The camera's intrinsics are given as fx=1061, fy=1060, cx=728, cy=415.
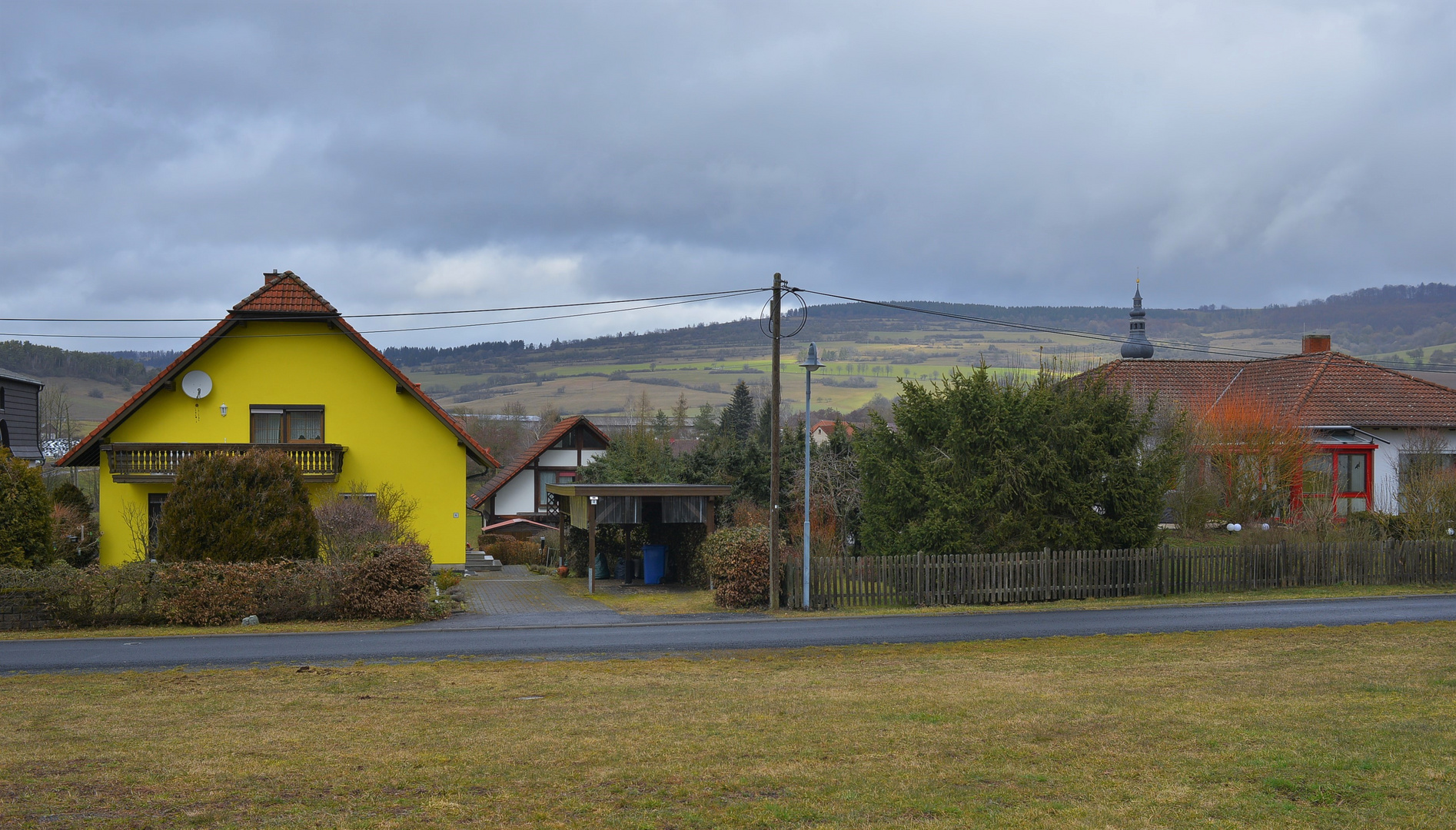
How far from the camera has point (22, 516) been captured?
70.3 feet

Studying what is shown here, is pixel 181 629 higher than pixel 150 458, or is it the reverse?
pixel 150 458

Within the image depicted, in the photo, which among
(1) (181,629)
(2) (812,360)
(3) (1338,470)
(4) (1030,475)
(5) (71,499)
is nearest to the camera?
(1) (181,629)

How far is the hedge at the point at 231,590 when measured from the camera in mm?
19875

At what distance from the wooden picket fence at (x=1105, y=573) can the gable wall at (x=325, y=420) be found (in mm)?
12866

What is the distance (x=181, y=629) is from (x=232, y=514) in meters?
Answer: 3.26

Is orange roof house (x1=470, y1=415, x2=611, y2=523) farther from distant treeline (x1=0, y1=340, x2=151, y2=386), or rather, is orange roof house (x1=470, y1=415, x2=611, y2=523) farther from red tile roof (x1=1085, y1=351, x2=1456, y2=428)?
distant treeline (x1=0, y1=340, x2=151, y2=386)

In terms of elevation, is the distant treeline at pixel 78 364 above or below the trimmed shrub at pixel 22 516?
above

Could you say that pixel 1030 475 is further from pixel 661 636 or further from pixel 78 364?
pixel 78 364

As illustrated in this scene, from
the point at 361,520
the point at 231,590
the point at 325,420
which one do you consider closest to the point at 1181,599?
the point at 361,520

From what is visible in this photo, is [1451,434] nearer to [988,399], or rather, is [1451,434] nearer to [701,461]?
[988,399]

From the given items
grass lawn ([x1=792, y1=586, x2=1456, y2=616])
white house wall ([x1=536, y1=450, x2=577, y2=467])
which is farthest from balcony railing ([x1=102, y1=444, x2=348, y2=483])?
white house wall ([x1=536, y1=450, x2=577, y2=467])

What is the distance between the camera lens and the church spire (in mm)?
56938

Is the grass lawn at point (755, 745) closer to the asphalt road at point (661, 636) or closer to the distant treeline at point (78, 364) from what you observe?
the asphalt road at point (661, 636)

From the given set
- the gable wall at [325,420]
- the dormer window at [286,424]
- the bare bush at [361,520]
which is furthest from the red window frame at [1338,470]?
the dormer window at [286,424]
